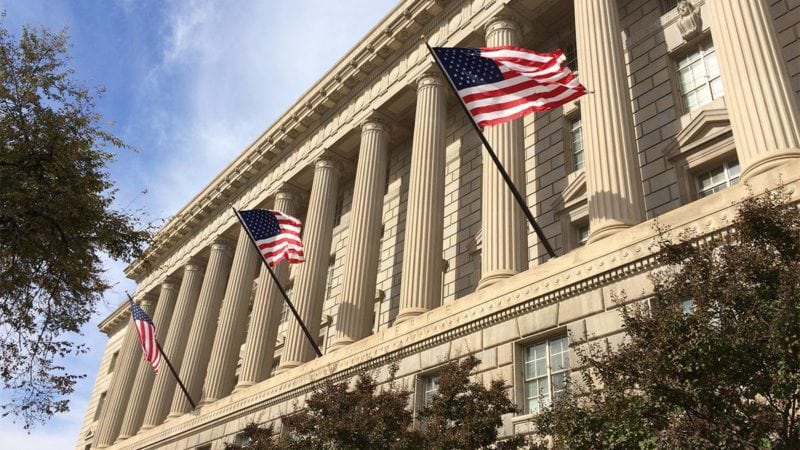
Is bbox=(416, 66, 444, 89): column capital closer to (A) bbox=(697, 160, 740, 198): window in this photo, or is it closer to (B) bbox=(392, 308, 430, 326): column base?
(B) bbox=(392, 308, 430, 326): column base

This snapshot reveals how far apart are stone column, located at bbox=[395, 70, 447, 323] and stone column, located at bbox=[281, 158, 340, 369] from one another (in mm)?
6413

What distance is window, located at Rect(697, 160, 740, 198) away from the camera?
2003 centimetres

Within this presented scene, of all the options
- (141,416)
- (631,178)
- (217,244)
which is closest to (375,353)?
(631,178)

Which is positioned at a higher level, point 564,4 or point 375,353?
point 564,4

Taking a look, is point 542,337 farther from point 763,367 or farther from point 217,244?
point 217,244

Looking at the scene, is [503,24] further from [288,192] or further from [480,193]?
[288,192]

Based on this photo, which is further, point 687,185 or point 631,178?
point 687,185

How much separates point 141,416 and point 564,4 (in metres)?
34.8

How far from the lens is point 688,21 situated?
23000 millimetres

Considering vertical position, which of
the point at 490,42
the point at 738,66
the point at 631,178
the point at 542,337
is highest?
the point at 490,42

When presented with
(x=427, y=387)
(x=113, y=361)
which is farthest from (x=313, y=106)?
(x=113, y=361)

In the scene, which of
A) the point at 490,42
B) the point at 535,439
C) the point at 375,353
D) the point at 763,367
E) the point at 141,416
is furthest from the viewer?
the point at 141,416

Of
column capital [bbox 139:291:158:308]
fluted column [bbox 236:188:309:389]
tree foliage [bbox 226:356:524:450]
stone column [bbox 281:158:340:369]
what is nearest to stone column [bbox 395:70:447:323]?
tree foliage [bbox 226:356:524:450]

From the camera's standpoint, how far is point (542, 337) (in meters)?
18.0
